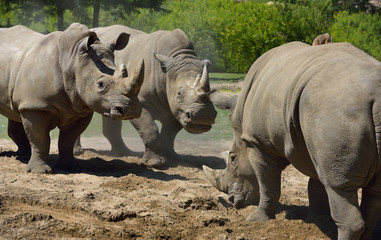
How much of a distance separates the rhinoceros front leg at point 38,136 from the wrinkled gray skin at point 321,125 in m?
2.83

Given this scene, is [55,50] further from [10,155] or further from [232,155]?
[232,155]

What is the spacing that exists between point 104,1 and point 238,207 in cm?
1620

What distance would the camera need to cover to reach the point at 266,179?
17.6ft

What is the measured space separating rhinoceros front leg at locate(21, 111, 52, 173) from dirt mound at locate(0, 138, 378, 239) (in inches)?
8.4

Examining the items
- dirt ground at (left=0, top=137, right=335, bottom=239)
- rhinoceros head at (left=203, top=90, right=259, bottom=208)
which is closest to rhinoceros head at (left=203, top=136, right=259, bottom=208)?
rhinoceros head at (left=203, top=90, right=259, bottom=208)

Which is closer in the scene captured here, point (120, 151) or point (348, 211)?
point (348, 211)

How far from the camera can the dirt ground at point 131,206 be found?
4.89 m

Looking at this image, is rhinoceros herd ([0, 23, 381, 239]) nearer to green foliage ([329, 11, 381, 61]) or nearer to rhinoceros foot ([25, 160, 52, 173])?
rhinoceros foot ([25, 160, 52, 173])

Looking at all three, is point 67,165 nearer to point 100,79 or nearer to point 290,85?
point 100,79

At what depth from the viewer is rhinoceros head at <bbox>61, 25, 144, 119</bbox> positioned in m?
6.75

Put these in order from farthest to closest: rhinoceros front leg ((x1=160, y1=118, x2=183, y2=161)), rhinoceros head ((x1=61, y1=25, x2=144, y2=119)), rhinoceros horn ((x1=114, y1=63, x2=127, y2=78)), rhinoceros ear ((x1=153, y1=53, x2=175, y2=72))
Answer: rhinoceros front leg ((x1=160, y1=118, x2=183, y2=161)) < rhinoceros ear ((x1=153, y1=53, x2=175, y2=72)) < rhinoceros horn ((x1=114, y1=63, x2=127, y2=78)) < rhinoceros head ((x1=61, y1=25, x2=144, y2=119))

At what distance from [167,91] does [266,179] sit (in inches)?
123

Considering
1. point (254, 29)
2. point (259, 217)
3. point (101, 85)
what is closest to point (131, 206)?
point (259, 217)

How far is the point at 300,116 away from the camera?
4207 millimetres
